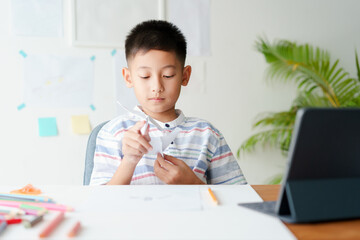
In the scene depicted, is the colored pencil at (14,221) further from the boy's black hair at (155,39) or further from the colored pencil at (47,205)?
the boy's black hair at (155,39)

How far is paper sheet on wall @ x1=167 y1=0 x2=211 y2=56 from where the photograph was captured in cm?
204

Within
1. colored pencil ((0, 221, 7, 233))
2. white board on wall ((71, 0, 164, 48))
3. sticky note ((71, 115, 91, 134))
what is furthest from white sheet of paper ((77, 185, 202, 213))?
white board on wall ((71, 0, 164, 48))

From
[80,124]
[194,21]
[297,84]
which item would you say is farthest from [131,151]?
[297,84]

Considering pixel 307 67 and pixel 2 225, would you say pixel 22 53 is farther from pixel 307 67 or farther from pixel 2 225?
pixel 307 67

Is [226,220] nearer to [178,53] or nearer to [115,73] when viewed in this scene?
[178,53]

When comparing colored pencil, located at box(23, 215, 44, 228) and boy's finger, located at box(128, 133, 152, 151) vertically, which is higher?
boy's finger, located at box(128, 133, 152, 151)

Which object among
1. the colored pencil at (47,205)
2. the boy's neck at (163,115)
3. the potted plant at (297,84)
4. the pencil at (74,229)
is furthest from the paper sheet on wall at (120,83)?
the pencil at (74,229)

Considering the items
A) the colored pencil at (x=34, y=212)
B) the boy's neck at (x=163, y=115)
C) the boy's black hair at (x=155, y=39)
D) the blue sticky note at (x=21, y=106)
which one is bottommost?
the colored pencil at (x=34, y=212)

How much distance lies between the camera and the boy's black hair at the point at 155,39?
3.08ft

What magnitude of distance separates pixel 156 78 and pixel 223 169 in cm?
37

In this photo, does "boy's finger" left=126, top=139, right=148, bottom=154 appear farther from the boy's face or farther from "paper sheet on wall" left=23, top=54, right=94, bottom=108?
"paper sheet on wall" left=23, top=54, right=94, bottom=108

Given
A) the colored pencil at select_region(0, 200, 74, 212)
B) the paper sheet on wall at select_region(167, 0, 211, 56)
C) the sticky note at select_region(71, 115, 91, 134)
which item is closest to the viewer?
the colored pencil at select_region(0, 200, 74, 212)

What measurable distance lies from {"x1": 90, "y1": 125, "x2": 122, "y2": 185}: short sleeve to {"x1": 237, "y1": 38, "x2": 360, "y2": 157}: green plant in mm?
1308

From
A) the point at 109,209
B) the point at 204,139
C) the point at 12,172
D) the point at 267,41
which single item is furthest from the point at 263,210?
the point at 267,41
